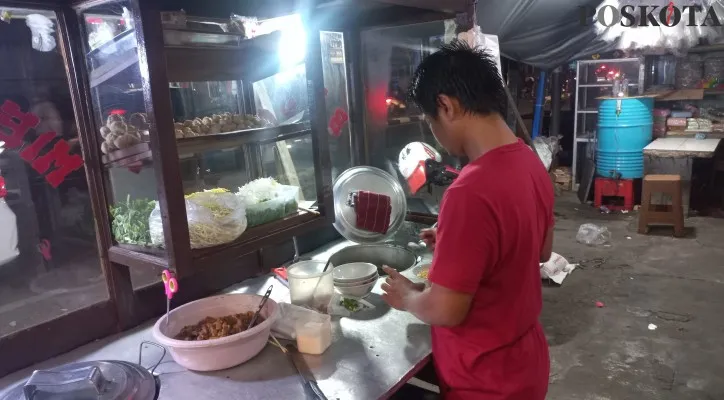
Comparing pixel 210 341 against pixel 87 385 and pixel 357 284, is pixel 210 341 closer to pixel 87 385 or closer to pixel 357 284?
pixel 87 385

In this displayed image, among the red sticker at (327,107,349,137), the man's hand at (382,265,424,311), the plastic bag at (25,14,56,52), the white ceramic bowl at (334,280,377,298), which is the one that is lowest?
the white ceramic bowl at (334,280,377,298)

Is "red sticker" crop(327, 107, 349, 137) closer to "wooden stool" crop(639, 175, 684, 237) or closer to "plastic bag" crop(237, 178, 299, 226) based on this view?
"plastic bag" crop(237, 178, 299, 226)

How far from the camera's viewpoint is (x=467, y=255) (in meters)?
1.25

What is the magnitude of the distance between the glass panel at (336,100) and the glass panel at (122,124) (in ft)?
4.09

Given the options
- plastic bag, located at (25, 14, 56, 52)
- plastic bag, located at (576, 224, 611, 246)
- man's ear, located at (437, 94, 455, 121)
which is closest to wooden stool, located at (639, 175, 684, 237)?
plastic bag, located at (576, 224, 611, 246)

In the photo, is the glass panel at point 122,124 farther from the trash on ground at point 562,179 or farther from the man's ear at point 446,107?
the trash on ground at point 562,179

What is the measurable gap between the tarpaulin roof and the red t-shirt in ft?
10.3

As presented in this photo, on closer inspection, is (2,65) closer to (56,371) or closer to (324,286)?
(56,371)

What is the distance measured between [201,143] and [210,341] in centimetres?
66

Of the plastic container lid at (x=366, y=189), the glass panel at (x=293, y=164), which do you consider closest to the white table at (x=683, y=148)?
the plastic container lid at (x=366, y=189)

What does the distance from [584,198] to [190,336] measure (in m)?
7.02

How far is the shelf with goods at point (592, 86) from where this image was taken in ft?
25.0

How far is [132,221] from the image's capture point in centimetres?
179

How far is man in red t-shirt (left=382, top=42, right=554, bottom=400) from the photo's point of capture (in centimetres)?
125
